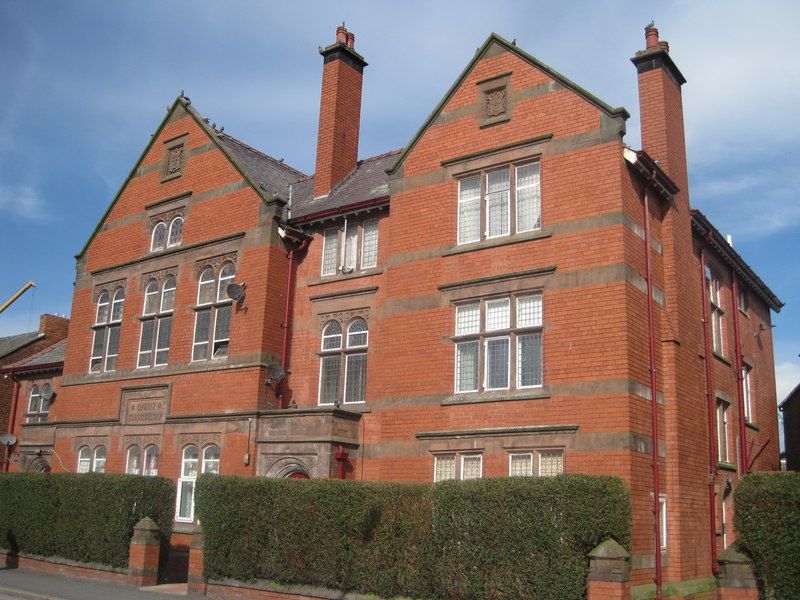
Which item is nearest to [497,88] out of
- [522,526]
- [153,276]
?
[522,526]

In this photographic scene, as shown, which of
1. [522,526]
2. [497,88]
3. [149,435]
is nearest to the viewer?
[522,526]

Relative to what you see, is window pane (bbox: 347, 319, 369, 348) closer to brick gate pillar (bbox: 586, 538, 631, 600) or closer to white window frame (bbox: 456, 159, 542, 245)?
white window frame (bbox: 456, 159, 542, 245)

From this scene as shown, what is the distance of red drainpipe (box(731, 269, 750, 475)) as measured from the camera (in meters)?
22.3

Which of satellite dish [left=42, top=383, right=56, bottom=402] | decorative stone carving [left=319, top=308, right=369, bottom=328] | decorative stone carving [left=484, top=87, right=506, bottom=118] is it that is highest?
decorative stone carving [left=484, top=87, right=506, bottom=118]

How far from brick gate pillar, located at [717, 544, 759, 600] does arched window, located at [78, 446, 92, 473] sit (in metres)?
19.2

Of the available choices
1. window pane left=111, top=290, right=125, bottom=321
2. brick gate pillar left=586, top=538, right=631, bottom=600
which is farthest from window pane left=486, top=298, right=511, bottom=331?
window pane left=111, top=290, right=125, bottom=321

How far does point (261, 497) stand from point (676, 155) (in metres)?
12.9

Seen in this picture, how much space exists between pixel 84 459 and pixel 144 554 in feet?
23.3

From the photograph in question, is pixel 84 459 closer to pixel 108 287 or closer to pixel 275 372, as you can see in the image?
pixel 108 287

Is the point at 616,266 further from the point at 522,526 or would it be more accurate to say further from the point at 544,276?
the point at 522,526

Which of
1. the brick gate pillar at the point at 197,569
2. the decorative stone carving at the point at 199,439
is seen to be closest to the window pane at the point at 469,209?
the decorative stone carving at the point at 199,439

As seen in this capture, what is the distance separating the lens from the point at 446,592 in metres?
14.8

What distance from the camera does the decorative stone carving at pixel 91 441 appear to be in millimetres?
25594

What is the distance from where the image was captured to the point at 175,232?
26016 mm
